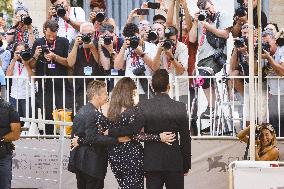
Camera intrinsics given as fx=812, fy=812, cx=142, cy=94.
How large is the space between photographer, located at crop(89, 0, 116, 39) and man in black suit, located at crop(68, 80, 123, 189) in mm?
2031

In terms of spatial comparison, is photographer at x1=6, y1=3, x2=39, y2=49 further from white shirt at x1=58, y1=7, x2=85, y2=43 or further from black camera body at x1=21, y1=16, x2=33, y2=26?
white shirt at x1=58, y1=7, x2=85, y2=43

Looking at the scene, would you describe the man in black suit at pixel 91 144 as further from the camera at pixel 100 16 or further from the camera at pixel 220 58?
the camera at pixel 220 58

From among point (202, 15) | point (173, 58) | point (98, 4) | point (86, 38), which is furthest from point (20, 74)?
point (202, 15)

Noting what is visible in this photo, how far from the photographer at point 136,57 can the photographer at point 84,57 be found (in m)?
0.37

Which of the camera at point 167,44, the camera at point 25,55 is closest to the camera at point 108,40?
the camera at point 167,44

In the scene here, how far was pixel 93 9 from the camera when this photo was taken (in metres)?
10.9

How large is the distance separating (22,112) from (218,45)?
278cm

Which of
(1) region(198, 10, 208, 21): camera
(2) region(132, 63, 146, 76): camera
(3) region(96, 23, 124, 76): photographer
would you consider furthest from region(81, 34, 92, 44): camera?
(1) region(198, 10, 208, 21): camera

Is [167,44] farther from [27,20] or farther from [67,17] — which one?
[27,20]

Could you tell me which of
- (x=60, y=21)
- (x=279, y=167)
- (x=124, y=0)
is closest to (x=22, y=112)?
(x=60, y=21)

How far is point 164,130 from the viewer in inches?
325

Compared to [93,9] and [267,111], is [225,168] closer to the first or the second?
[267,111]

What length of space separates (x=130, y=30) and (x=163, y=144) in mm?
2528

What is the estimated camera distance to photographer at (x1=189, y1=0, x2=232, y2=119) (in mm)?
10438
